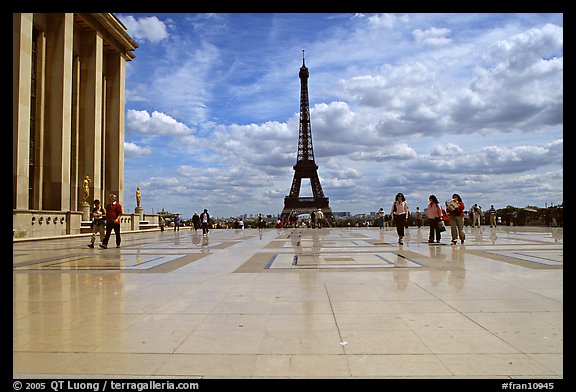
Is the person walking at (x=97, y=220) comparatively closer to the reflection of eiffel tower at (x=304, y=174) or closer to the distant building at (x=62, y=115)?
the distant building at (x=62, y=115)

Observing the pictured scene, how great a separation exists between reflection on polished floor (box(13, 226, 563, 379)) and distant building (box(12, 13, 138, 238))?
14.4m

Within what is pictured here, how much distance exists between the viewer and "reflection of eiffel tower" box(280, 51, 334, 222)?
82.4 m

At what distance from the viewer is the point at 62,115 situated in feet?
109

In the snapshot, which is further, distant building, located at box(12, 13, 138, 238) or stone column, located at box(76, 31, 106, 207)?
stone column, located at box(76, 31, 106, 207)

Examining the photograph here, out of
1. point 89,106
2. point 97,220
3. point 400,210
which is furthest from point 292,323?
point 89,106

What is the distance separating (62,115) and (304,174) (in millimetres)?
54955

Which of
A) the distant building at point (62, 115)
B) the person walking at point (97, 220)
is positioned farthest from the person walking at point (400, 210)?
the distant building at point (62, 115)

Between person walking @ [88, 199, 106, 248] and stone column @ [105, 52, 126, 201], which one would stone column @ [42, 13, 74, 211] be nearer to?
stone column @ [105, 52, 126, 201]

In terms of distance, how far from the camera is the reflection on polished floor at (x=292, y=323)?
12.2 feet

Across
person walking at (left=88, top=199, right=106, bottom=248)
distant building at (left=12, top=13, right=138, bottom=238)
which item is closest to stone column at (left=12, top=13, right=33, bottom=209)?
distant building at (left=12, top=13, right=138, bottom=238)

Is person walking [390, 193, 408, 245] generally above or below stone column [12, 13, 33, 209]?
below

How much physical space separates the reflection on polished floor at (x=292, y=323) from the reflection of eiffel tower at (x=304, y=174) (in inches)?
2829
